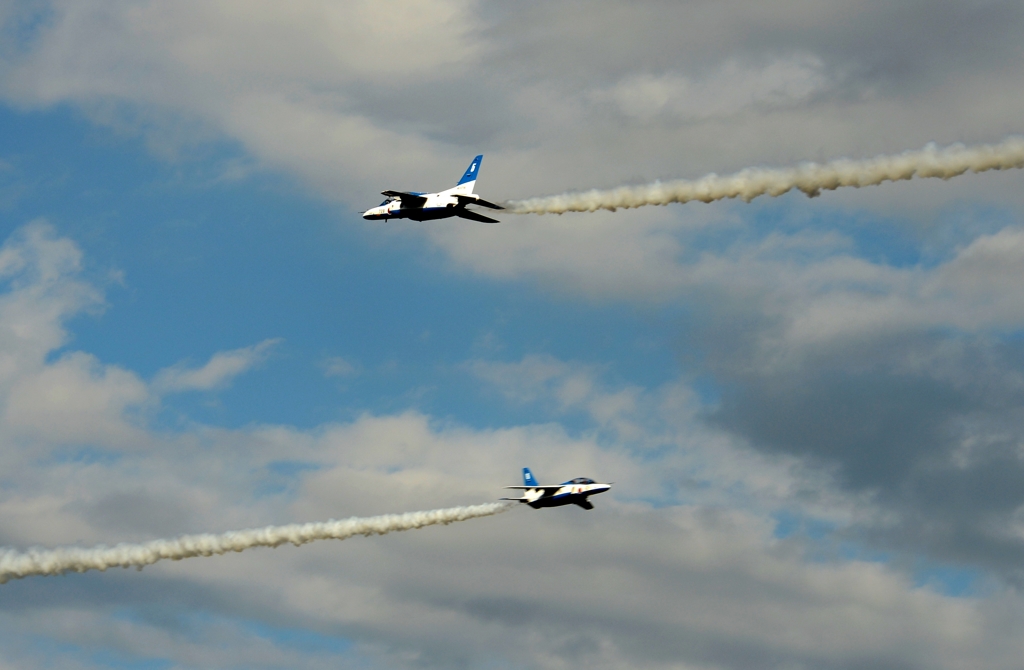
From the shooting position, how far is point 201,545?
12019 cm

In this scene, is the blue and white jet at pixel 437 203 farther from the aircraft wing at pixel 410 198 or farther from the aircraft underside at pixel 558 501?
the aircraft underside at pixel 558 501

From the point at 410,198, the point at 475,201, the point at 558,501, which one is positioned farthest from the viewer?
the point at 558,501

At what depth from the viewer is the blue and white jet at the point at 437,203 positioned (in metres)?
115

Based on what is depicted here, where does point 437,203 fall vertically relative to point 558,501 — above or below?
above

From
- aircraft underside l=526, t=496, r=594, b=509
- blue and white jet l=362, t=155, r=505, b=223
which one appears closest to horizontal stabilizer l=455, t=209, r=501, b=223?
blue and white jet l=362, t=155, r=505, b=223

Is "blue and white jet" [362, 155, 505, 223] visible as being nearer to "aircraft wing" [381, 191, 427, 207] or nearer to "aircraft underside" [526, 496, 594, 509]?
"aircraft wing" [381, 191, 427, 207]

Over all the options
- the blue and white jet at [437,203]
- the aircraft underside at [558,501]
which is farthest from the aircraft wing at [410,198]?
the aircraft underside at [558,501]

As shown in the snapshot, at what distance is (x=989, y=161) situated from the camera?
273 ft

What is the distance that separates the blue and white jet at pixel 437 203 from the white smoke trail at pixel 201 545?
74.4 feet

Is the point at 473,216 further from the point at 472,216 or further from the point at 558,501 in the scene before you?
the point at 558,501

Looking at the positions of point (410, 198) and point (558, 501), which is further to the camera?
point (558, 501)

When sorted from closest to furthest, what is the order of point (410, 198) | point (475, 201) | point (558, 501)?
1. point (475, 201)
2. point (410, 198)
3. point (558, 501)

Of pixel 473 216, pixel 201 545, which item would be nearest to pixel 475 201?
pixel 473 216

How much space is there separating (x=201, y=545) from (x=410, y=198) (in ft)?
102
